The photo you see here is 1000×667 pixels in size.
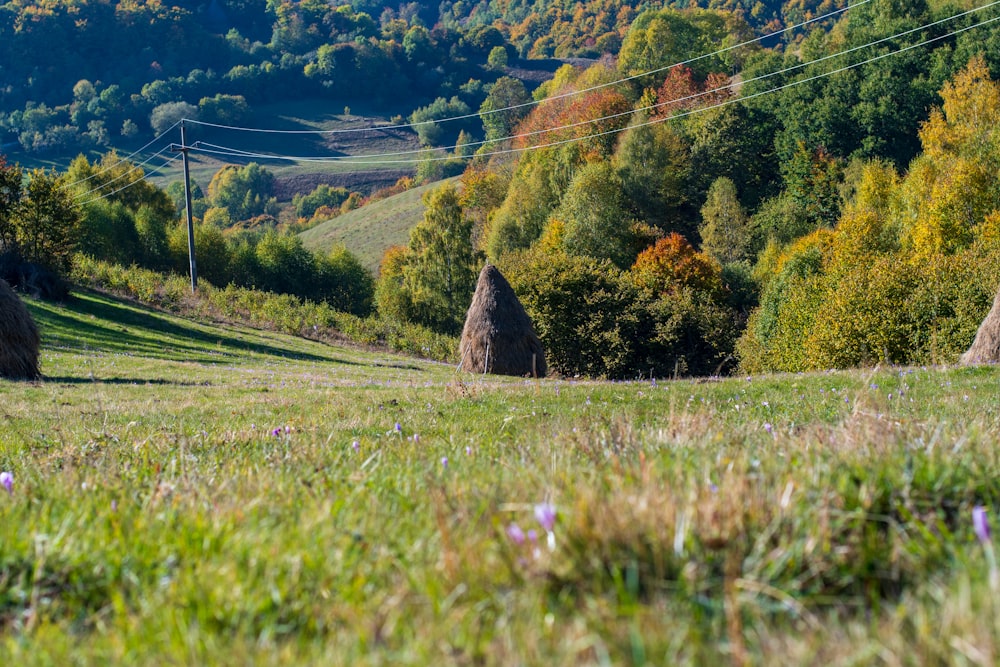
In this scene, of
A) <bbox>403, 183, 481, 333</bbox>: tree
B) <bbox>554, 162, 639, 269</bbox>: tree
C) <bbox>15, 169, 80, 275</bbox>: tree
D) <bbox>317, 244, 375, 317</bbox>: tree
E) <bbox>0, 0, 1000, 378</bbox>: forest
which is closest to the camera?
<bbox>15, 169, 80, 275</bbox>: tree

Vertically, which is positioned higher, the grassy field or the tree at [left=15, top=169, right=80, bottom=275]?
the tree at [left=15, top=169, right=80, bottom=275]

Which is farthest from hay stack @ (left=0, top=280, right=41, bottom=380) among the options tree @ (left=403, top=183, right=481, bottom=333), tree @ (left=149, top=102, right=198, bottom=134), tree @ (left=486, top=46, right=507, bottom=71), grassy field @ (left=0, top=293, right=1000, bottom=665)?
tree @ (left=486, top=46, right=507, bottom=71)

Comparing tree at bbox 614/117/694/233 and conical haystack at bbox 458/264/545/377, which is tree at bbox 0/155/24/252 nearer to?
conical haystack at bbox 458/264/545/377

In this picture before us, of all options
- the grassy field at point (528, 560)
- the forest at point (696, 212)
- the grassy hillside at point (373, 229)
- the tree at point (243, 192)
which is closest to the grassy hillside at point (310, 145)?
the tree at point (243, 192)

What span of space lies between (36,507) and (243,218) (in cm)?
13681

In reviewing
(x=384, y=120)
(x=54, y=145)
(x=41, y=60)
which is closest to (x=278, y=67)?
(x=384, y=120)

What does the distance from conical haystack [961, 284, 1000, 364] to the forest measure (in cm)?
621

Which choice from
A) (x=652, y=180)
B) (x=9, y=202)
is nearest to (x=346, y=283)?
(x=652, y=180)

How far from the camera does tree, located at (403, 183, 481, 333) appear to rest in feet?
221

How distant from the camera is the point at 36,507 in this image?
3479 millimetres

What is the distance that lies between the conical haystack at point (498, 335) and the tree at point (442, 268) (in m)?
38.5

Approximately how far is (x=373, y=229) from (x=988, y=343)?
297 ft

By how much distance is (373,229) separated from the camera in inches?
4151

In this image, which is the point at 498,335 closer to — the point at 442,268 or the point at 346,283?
the point at 442,268
